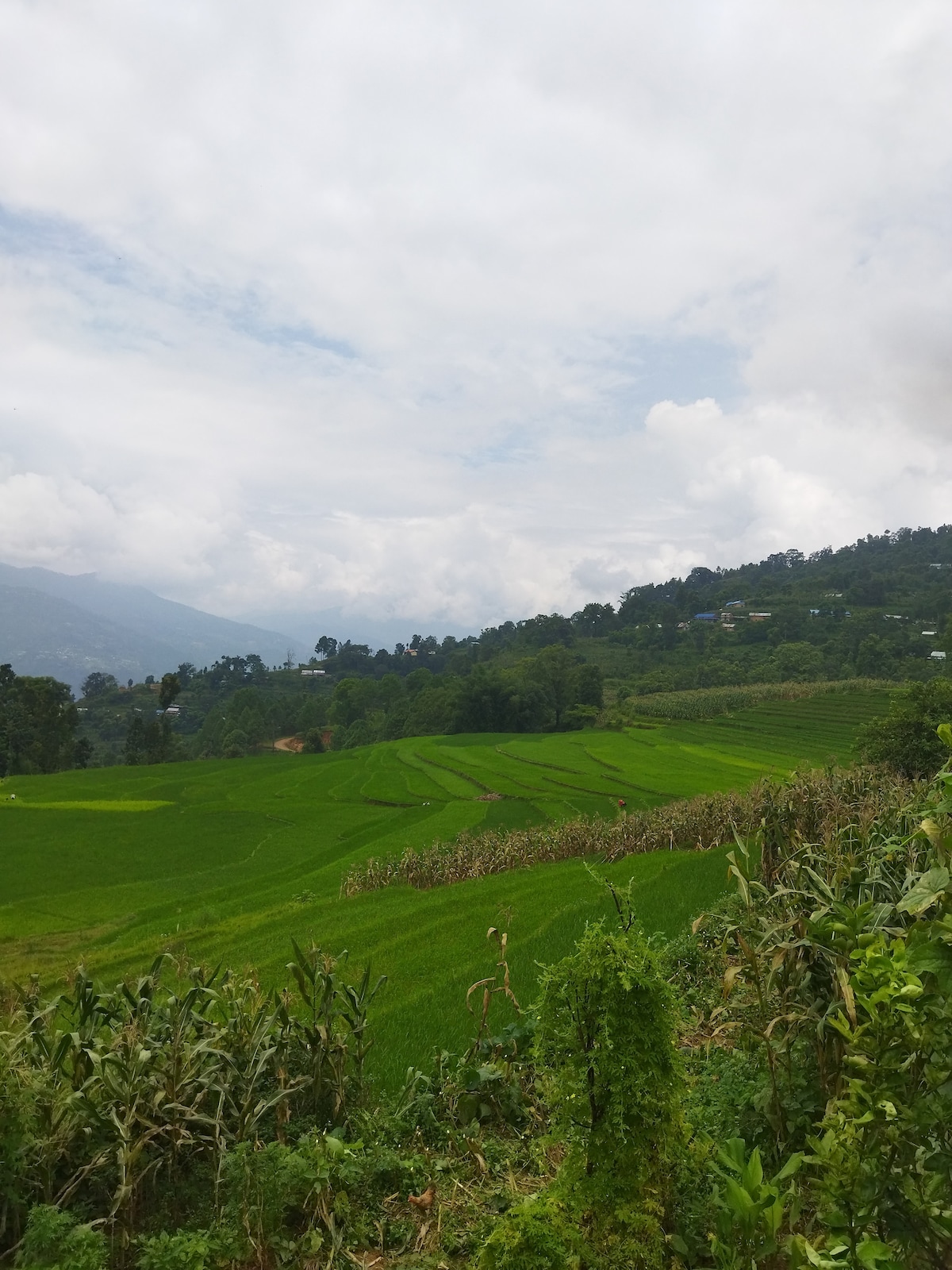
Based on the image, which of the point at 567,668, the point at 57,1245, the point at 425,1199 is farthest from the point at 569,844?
the point at 567,668

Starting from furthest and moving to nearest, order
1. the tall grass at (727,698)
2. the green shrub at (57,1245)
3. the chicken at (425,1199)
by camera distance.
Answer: the tall grass at (727,698)
the chicken at (425,1199)
the green shrub at (57,1245)

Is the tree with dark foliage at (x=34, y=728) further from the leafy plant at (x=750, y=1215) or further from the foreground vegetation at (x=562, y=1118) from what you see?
the leafy plant at (x=750, y=1215)

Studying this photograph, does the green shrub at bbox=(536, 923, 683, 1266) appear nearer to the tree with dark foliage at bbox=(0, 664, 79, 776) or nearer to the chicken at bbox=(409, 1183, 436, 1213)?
the chicken at bbox=(409, 1183, 436, 1213)

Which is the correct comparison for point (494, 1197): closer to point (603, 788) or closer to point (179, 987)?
point (179, 987)

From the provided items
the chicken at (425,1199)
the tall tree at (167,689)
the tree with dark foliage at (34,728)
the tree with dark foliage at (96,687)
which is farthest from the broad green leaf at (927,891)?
the tree with dark foliage at (96,687)

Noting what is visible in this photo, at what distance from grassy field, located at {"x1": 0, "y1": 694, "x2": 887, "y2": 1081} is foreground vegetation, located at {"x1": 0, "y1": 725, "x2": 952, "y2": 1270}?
1682 mm

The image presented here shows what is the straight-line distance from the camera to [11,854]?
22.0 m

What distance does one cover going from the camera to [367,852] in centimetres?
2097

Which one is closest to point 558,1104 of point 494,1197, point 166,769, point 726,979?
point 726,979

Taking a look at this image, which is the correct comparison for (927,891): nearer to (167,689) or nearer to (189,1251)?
(189,1251)

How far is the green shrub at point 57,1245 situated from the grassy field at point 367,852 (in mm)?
2654

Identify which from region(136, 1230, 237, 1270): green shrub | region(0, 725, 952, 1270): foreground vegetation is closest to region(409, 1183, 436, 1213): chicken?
region(0, 725, 952, 1270): foreground vegetation

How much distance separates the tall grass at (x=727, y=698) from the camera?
175 feet

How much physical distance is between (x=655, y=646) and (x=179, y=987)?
8322 cm
